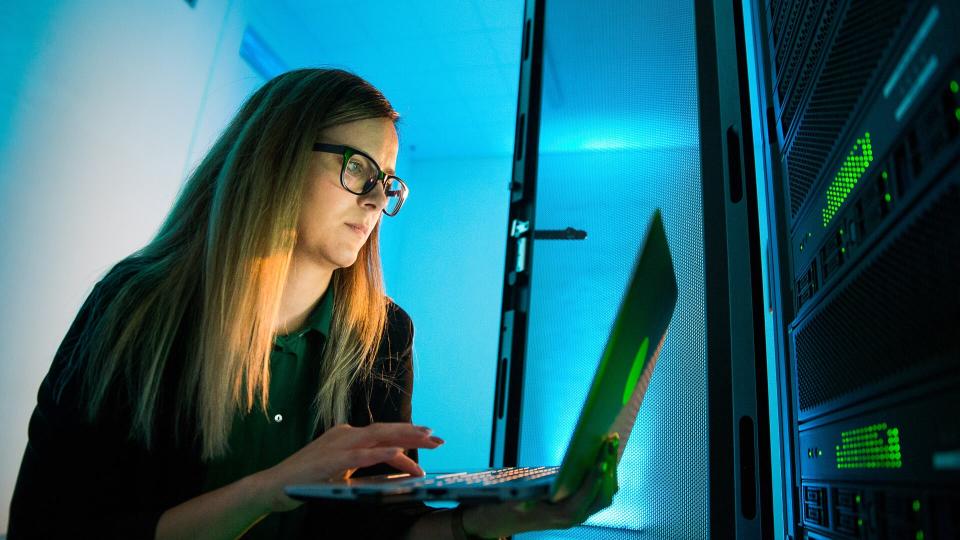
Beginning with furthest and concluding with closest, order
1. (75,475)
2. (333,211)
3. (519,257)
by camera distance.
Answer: (519,257) → (333,211) → (75,475)

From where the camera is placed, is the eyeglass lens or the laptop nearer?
the laptop

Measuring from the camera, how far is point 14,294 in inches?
89.1

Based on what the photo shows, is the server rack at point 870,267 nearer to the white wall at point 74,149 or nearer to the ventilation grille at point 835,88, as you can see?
the ventilation grille at point 835,88

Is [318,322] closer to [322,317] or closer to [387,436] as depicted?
[322,317]

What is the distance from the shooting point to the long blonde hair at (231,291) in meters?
0.88

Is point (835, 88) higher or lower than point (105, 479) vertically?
higher

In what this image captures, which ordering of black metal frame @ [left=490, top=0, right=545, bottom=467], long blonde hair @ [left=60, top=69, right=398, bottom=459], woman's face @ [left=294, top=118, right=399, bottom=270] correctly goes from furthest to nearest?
black metal frame @ [left=490, top=0, right=545, bottom=467] < woman's face @ [left=294, top=118, right=399, bottom=270] < long blonde hair @ [left=60, top=69, right=398, bottom=459]

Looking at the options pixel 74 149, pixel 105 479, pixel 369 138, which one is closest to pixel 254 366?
→ pixel 105 479

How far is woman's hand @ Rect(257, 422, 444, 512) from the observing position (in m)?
0.62

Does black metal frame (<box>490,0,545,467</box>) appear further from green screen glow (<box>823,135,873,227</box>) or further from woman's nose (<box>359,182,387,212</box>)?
green screen glow (<box>823,135,873,227</box>)

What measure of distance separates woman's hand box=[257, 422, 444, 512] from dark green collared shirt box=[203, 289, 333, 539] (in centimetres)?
32

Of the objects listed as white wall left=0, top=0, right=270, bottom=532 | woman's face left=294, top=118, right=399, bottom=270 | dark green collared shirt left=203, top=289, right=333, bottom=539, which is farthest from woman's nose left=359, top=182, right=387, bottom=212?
white wall left=0, top=0, right=270, bottom=532

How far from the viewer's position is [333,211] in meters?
1.06

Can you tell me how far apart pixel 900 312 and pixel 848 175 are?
0.16 meters
